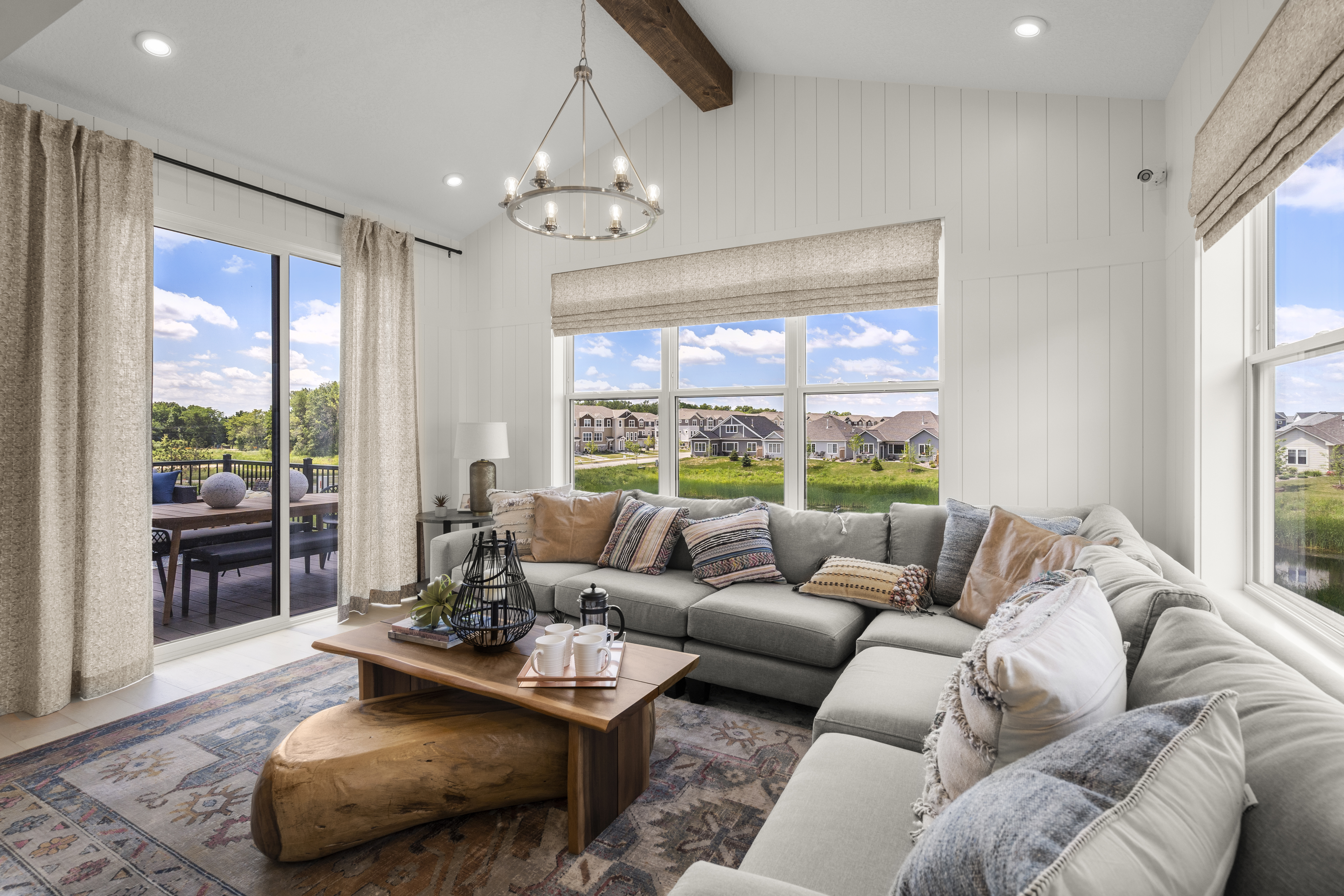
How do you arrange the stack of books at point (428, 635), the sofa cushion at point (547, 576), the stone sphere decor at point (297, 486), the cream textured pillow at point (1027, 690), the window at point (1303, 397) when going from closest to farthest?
the cream textured pillow at point (1027, 690) < the window at point (1303, 397) < the stack of books at point (428, 635) < the sofa cushion at point (547, 576) < the stone sphere decor at point (297, 486)

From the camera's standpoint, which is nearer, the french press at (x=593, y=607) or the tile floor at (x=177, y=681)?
the french press at (x=593, y=607)

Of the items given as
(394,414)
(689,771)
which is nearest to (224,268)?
(394,414)

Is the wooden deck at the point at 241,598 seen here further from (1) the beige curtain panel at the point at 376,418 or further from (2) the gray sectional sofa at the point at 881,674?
(2) the gray sectional sofa at the point at 881,674

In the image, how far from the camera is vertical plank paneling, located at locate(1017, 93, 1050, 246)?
3.13m

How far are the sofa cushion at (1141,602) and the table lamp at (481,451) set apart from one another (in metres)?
3.46

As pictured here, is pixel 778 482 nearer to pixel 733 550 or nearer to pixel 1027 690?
pixel 733 550

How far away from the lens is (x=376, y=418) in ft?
13.4

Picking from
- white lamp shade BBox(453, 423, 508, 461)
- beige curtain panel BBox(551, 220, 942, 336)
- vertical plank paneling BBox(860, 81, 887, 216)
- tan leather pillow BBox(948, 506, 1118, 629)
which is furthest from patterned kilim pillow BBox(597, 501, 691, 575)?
vertical plank paneling BBox(860, 81, 887, 216)

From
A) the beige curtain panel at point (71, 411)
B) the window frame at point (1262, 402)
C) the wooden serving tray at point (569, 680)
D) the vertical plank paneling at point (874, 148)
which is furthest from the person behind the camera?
the vertical plank paneling at point (874, 148)

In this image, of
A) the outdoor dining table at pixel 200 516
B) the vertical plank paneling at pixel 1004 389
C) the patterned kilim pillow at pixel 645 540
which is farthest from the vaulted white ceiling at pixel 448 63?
the patterned kilim pillow at pixel 645 540

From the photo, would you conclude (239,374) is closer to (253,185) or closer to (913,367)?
(253,185)

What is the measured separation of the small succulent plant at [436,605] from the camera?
225 cm

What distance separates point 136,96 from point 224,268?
853 mm

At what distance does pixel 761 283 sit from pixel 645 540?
5.26 feet
